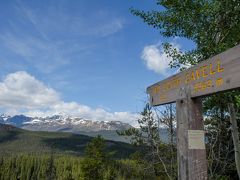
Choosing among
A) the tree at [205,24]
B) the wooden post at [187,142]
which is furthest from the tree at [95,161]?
the wooden post at [187,142]

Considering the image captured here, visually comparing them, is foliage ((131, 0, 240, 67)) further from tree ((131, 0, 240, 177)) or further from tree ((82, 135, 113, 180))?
tree ((82, 135, 113, 180))

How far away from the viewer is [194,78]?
455 cm

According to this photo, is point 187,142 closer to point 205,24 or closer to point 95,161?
point 205,24

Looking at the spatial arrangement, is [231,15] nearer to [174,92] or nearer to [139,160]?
[174,92]

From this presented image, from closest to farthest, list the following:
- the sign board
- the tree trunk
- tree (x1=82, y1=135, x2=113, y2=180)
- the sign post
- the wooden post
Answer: the sign board < the sign post < the wooden post < the tree trunk < tree (x1=82, y1=135, x2=113, y2=180)

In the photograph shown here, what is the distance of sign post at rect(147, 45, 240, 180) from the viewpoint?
3946 mm

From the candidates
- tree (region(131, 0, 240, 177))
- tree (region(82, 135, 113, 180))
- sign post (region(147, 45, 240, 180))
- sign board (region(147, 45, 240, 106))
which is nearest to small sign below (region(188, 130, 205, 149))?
sign post (region(147, 45, 240, 180))

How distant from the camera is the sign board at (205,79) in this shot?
372 cm

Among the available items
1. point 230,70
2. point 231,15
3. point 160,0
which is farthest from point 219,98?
point 230,70

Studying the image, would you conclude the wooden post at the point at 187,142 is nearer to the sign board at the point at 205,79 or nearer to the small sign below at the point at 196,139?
the small sign below at the point at 196,139

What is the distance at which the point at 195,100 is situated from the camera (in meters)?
4.66

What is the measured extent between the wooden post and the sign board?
0.16 metres

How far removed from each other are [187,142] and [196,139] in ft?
0.43

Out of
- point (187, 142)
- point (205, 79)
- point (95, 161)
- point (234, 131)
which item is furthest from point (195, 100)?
point (95, 161)
